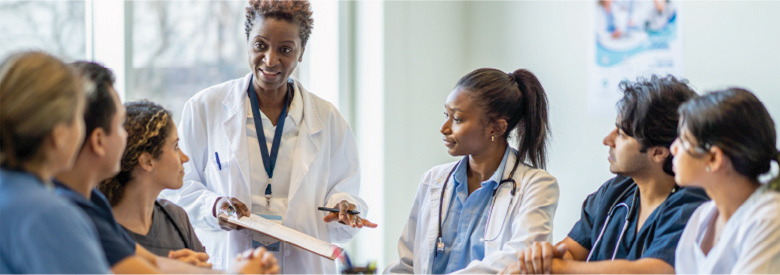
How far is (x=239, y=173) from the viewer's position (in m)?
2.57

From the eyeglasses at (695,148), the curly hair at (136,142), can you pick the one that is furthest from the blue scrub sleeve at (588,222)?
the curly hair at (136,142)

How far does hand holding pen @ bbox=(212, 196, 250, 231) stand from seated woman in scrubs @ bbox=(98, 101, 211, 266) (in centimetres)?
23

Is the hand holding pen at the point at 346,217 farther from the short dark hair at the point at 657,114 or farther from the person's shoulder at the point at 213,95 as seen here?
the short dark hair at the point at 657,114

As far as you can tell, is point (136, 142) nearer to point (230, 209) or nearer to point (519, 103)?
point (230, 209)

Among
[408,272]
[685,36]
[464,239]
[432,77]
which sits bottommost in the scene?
[408,272]

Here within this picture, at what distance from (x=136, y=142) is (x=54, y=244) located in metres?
0.89

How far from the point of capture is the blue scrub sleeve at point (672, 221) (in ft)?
6.46

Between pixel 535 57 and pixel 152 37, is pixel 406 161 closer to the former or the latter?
pixel 535 57

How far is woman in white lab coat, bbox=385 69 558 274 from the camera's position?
7.76 feet

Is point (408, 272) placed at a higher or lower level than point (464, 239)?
lower

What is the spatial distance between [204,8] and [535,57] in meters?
1.74

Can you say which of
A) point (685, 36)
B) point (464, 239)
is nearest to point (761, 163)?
point (464, 239)

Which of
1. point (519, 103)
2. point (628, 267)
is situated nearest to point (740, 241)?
point (628, 267)

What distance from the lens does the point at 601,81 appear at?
362 cm
